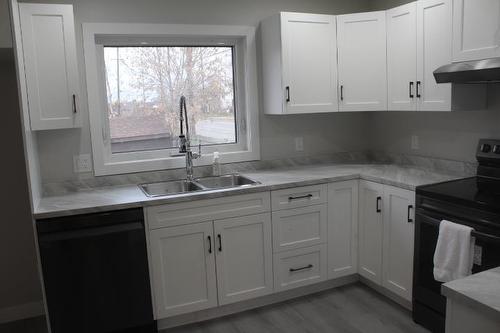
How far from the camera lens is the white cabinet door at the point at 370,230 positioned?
311 centimetres

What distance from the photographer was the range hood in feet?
7.62

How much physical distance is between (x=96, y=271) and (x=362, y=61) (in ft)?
8.01

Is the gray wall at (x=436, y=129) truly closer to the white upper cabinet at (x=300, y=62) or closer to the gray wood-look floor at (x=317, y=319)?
the white upper cabinet at (x=300, y=62)

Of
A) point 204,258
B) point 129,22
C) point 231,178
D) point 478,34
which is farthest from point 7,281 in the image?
point 478,34

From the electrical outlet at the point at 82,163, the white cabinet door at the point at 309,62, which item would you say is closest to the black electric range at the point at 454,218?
the white cabinet door at the point at 309,62

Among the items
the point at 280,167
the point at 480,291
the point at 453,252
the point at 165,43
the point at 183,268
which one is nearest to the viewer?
the point at 480,291

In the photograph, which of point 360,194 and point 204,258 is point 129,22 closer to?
point 204,258

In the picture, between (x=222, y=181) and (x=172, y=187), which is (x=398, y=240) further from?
(x=172, y=187)

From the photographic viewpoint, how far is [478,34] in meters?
2.56

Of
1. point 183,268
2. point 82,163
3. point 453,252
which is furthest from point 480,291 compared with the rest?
point 82,163

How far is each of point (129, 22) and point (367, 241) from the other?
237 centimetres

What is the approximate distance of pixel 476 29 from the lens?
257 cm

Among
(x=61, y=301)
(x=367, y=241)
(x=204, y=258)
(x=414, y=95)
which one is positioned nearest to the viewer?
(x=61, y=301)

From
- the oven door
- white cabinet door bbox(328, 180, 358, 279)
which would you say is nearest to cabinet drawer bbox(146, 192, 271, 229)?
white cabinet door bbox(328, 180, 358, 279)
